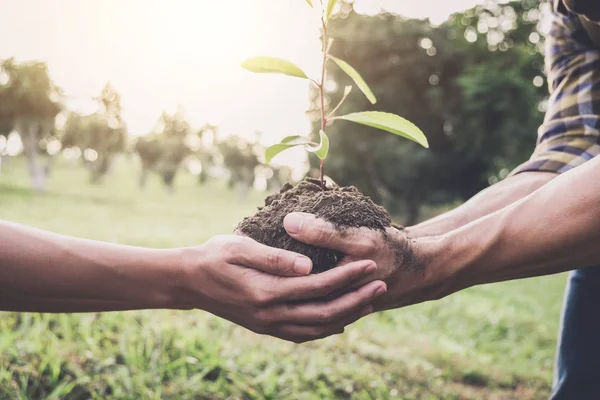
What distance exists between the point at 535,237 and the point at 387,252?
40cm

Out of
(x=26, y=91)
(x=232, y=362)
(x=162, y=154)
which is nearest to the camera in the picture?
(x=232, y=362)

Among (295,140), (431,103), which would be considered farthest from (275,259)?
(431,103)

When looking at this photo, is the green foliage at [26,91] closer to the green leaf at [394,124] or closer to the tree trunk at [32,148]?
the tree trunk at [32,148]

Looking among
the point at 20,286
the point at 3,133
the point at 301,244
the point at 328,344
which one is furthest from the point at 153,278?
the point at 3,133

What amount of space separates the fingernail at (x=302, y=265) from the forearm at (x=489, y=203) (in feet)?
1.84

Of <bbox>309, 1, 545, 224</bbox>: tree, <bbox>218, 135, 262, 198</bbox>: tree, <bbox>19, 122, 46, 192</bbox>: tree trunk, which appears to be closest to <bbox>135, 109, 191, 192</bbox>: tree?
<bbox>218, 135, 262, 198</bbox>: tree

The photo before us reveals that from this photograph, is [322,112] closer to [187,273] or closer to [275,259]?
[275,259]

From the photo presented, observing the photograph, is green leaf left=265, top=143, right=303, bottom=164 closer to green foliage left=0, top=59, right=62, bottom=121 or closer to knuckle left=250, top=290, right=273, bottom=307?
knuckle left=250, top=290, right=273, bottom=307

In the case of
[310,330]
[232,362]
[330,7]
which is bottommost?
[232,362]

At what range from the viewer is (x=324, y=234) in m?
Answer: 1.27

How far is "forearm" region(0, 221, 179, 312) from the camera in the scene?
4.20 feet

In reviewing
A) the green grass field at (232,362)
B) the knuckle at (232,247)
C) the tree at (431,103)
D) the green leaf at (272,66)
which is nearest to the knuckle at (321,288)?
the knuckle at (232,247)

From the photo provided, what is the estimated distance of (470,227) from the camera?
136cm

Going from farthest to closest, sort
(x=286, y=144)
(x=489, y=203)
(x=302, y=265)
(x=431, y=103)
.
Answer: (x=431, y=103) < (x=489, y=203) < (x=286, y=144) < (x=302, y=265)
